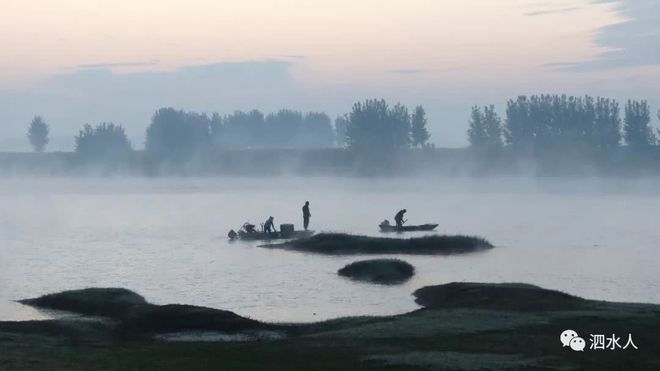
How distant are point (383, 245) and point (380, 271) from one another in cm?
1954

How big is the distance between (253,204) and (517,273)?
107 meters

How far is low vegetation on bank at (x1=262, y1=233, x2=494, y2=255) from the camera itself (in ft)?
280

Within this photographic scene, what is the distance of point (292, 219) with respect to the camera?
136 m

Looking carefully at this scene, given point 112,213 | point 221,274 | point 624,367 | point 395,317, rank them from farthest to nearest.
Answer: point 112,213
point 221,274
point 395,317
point 624,367

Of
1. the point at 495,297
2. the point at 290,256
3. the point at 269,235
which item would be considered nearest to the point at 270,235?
the point at 269,235

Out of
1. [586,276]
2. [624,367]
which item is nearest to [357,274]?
[586,276]

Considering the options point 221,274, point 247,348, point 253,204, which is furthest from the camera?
point 253,204

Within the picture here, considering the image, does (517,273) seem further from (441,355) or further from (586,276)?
(441,355)

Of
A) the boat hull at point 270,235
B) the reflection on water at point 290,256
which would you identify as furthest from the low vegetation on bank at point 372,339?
the boat hull at point 270,235

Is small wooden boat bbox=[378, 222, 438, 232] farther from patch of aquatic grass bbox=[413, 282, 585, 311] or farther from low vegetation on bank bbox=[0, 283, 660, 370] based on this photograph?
low vegetation on bank bbox=[0, 283, 660, 370]

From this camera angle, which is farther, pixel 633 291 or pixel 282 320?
pixel 633 291

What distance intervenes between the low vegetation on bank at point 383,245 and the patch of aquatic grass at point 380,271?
47.8ft

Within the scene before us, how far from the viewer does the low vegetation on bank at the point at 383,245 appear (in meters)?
85.2

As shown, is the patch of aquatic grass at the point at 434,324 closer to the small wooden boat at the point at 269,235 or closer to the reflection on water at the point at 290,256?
the reflection on water at the point at 290,256
